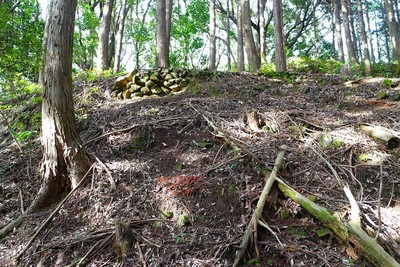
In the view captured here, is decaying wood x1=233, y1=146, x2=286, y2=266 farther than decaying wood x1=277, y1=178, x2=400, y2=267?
Yes

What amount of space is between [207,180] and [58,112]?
2214mm

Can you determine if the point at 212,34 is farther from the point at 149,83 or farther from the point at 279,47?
the point at 149,83

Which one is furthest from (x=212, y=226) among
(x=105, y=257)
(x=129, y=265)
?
(x=105, y=257)

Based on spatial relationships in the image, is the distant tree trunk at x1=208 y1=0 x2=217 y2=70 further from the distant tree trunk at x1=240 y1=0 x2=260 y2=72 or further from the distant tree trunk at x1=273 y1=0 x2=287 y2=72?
the distant tree trunk at x1=273 y1=0 x2=287 y2=72

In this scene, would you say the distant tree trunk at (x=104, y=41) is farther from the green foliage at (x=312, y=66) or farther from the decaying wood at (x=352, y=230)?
the decaying wood at (x=352, y=230)

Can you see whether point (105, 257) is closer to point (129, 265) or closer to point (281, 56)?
point (129, 265)

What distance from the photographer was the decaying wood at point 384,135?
376 cm

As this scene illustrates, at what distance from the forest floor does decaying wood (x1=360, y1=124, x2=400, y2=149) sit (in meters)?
0.09

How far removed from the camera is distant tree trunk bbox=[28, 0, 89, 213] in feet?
12.5

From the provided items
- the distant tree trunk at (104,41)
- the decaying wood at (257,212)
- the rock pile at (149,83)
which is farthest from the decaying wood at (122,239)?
the distant tree trunk at (104,41)

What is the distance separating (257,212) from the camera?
2.97 meters

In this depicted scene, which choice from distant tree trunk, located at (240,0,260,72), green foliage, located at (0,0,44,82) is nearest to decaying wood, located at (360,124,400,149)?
distant tree trunk, located at (240,0,260,72)

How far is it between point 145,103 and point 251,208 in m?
3.36

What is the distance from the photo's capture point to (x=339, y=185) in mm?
3287
